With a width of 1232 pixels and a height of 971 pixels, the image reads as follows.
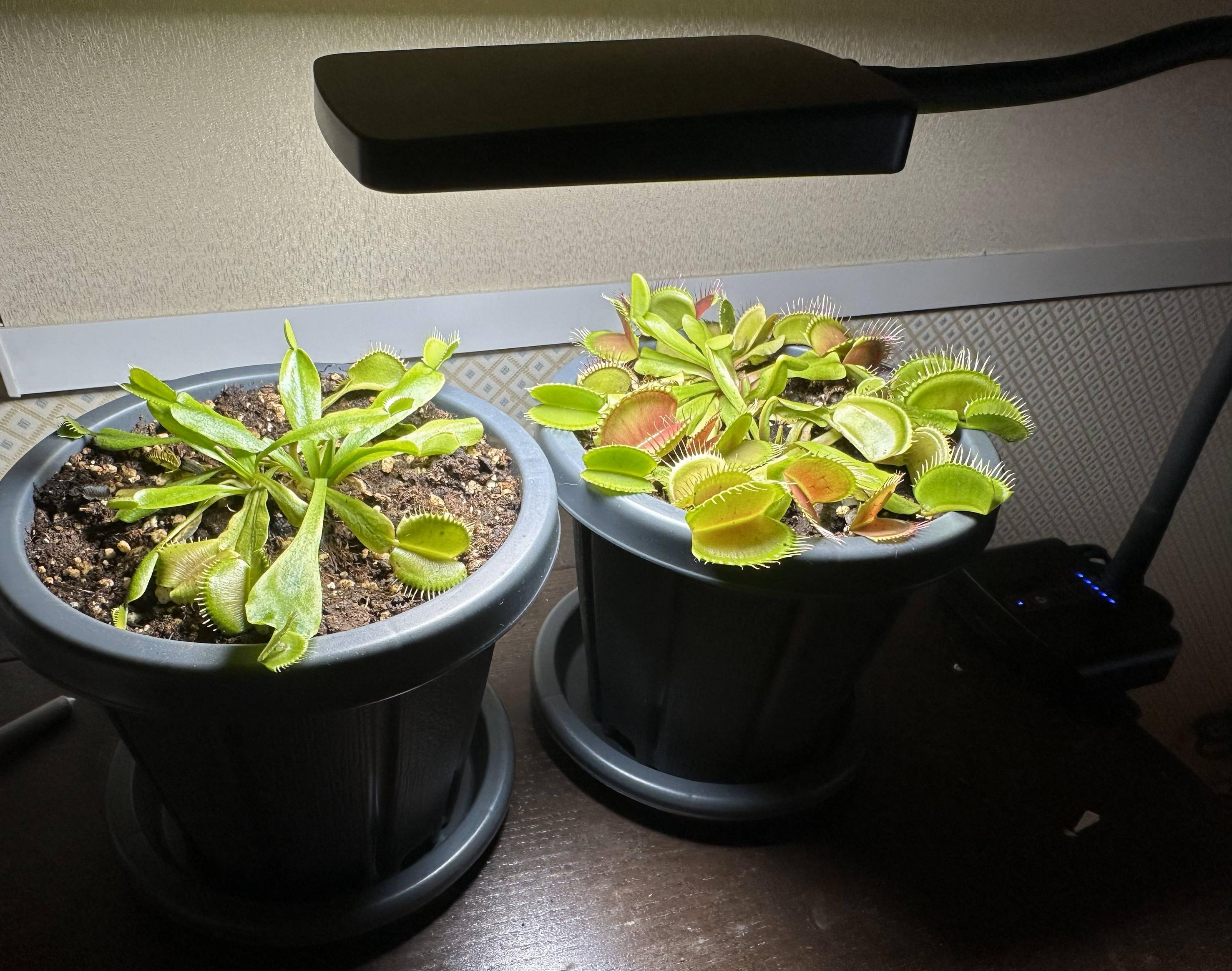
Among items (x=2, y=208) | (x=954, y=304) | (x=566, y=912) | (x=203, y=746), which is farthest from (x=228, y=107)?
(x=954, y=304)

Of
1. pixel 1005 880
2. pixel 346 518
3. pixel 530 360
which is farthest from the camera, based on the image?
pixel 530 360

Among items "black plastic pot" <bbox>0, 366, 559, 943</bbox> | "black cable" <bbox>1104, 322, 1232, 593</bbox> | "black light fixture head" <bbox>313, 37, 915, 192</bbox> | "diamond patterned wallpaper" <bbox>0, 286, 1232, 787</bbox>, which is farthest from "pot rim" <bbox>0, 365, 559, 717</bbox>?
"black cable" <bbox>1104, 322, 1232, 593</bbox>

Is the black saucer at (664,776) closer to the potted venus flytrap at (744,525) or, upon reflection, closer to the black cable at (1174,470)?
the potted venus flytrap at (744,525)

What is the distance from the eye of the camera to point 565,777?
1.85ft

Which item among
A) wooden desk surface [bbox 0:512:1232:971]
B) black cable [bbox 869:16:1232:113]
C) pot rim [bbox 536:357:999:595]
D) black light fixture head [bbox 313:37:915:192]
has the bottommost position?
wooden desk surface [bbox 0:512:1232:971]

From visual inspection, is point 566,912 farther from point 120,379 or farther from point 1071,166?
point 1071,166

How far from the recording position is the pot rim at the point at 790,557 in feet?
1.29

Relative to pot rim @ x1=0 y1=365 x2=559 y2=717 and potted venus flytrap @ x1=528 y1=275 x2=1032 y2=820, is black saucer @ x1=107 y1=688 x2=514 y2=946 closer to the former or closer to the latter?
potted venus flytrap @ x1=528 y1=275 x2=1032 y2=820

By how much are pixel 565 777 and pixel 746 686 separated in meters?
0.17

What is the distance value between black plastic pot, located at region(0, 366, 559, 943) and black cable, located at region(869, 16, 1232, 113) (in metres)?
0.24

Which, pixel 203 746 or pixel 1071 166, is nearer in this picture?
pixel 203 746

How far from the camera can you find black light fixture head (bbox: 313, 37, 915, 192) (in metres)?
0.25

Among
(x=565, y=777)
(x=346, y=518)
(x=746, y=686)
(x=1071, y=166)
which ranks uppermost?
(x=1071, y=166)

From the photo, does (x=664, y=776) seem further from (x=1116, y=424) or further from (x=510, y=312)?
(x=1116, y=424)
